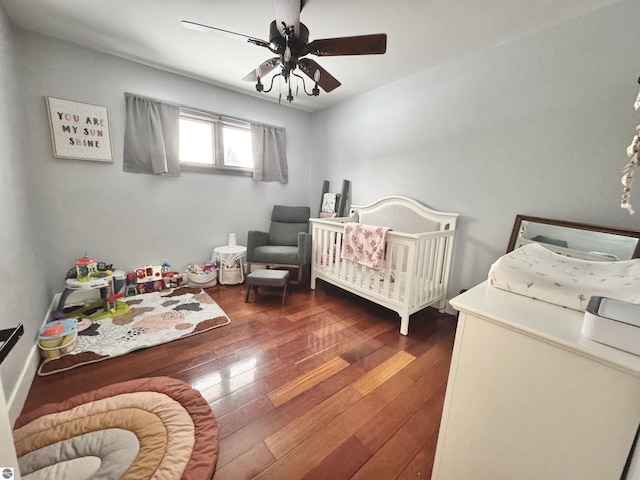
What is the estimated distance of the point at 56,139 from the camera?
222cm

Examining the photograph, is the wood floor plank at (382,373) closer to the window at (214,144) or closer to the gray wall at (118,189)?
the gray wall at (118,189)

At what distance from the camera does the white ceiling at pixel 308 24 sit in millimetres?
1620

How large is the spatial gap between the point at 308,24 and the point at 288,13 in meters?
0.71

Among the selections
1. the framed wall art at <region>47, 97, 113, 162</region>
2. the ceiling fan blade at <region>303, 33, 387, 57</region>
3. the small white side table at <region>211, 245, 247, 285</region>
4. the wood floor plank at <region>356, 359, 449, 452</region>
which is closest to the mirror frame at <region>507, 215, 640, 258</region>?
the wood floor plank at <region>356, 359, 449, 452</region>

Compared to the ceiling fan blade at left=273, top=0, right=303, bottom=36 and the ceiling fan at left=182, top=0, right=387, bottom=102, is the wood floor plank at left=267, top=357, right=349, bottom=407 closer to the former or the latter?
the ceiling fan at left=182, top=0, right=387, bottom=102

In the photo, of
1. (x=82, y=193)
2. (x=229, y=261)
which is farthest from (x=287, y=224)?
(x=82, y=193)

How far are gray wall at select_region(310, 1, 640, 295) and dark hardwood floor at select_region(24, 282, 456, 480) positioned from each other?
1.09 meters

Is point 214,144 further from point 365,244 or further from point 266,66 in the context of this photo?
point 365,244

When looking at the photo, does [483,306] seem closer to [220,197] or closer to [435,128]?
[435,128]

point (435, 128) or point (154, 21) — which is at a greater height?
point (154, 21)

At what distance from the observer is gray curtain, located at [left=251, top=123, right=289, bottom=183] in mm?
3406

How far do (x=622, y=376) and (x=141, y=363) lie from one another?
230 cm

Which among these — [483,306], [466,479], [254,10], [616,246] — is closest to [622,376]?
[483,306]

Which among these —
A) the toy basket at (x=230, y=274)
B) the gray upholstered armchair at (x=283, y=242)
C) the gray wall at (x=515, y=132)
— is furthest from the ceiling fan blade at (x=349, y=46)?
the toy basket at (x=230, y=274)
